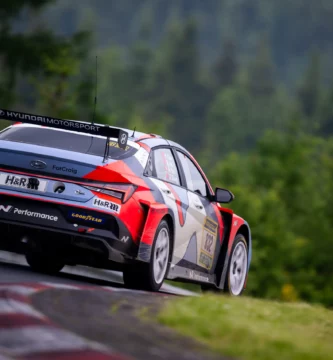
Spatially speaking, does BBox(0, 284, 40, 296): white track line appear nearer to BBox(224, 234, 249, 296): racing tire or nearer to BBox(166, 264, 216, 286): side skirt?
BBox(166, 264, 216, 286): side skirt

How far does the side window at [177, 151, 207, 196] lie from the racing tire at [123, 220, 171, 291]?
3.51 ft

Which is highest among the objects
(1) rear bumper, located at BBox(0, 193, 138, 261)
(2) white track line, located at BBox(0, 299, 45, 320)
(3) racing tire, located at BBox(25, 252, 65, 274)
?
(1) rear bumper, located at BBox(0, 193, 138, 261)

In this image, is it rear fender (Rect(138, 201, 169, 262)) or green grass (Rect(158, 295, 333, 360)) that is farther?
rear fender (Rect(138, 201, 169, 262))

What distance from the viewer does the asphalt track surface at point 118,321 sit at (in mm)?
5836

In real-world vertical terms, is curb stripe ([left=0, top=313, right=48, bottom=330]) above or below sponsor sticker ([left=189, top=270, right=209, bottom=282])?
above

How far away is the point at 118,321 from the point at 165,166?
3.84 meters

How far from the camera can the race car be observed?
9.30 m

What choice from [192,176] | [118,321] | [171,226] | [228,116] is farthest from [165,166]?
[228,116]

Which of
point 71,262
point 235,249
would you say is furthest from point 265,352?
point 235,249

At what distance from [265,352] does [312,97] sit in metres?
184

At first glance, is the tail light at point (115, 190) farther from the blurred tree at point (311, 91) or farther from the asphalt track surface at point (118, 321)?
the blurred tree at point (311, 91)

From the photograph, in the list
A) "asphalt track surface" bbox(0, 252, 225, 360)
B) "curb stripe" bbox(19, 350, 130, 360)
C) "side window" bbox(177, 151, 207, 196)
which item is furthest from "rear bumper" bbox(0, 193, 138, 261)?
"curb stripe" bbox(19, 350, 130, 360)

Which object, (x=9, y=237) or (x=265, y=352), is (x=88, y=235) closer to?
(x=9, y=237)

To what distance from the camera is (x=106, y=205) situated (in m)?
9.30
